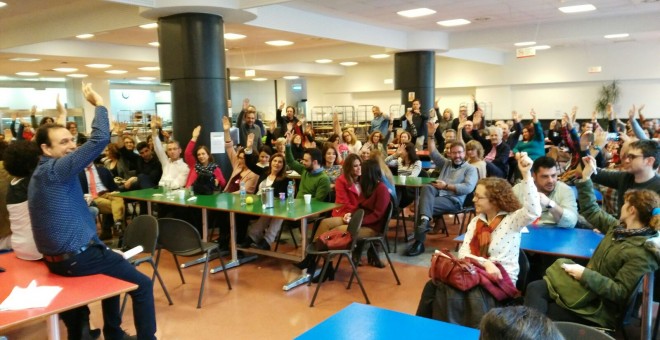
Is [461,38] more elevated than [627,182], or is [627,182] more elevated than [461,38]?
[461,38]

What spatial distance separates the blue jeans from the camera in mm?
2705

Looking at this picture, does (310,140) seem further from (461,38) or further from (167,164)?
(461,38)

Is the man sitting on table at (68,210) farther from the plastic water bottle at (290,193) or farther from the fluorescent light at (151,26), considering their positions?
the fluorescent light at (151,26)

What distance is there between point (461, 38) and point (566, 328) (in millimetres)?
9562

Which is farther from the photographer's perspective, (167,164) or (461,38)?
(461,38)

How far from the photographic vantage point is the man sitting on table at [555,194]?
359 cm

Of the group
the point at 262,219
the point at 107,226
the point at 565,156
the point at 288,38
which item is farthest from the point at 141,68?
the point at 565,156

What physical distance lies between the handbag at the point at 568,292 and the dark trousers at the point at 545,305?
0.03 metres

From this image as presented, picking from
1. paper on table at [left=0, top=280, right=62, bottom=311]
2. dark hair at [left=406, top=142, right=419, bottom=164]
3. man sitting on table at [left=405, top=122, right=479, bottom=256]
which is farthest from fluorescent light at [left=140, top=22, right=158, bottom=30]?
paper on table at [left=0, top=280, right=62, bottom=311]

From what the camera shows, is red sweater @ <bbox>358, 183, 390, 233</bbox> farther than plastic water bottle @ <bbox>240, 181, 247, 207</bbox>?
No

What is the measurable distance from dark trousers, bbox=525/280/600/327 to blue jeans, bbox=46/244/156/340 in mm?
2161

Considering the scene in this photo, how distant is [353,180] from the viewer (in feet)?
16.2

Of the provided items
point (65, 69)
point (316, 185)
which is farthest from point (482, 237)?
point (65, 69)

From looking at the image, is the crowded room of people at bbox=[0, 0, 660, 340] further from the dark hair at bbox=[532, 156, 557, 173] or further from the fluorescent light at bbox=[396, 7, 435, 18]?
the fluorescent light at bbox=[396, 7, 435, 18]
